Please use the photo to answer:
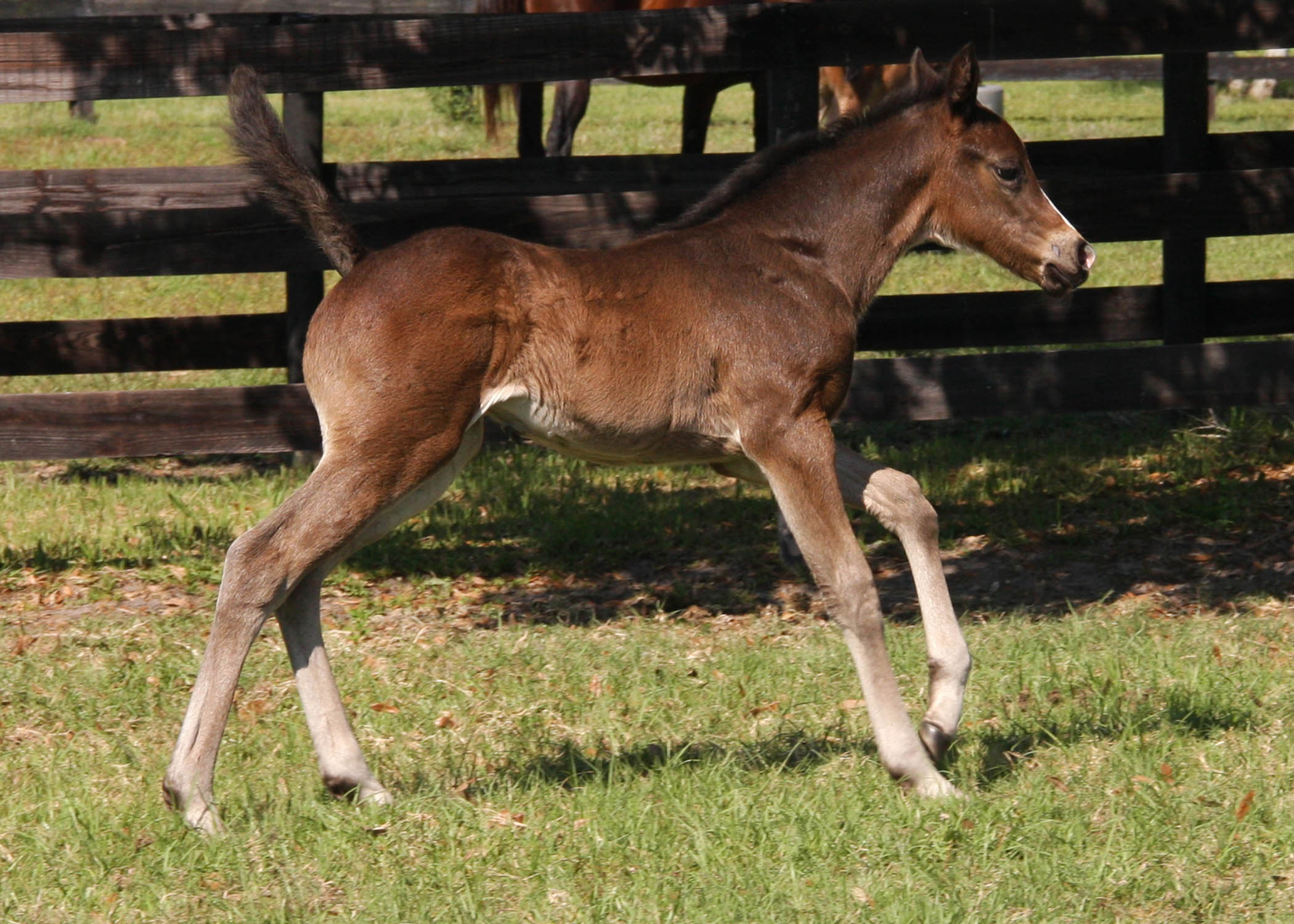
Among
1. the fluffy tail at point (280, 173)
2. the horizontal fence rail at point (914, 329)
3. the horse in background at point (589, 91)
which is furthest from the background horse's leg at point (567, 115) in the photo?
the fluffy tail at point (280, 173)

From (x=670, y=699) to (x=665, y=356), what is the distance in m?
1.43

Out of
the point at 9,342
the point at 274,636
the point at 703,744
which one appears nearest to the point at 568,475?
the point at 274,636

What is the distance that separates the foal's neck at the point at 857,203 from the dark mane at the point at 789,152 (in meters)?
0.03

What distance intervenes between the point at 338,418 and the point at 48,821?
134cm

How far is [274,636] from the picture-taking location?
6.02 m

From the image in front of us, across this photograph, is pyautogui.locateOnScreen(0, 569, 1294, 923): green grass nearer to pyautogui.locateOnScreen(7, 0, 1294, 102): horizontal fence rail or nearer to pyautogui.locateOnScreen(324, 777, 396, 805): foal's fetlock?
pyautogui.locateOnScreen(324, 777, 396, 805): foal's fetlock

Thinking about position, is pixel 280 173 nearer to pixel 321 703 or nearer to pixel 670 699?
pixel 321 703

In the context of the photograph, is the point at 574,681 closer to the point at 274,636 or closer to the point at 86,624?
the point at 274,636

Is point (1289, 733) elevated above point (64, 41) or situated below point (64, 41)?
below

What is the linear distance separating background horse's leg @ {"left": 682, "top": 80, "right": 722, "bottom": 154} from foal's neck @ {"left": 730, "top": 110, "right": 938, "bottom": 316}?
6306 mm

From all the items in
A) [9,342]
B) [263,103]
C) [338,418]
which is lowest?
[9,342]

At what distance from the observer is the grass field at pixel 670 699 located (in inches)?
144

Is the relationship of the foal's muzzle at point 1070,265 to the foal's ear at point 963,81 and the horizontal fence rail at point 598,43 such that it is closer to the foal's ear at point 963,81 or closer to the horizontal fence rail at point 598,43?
the foal's ear at point 963,81

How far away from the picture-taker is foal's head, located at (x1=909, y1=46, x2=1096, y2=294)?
458 cm
